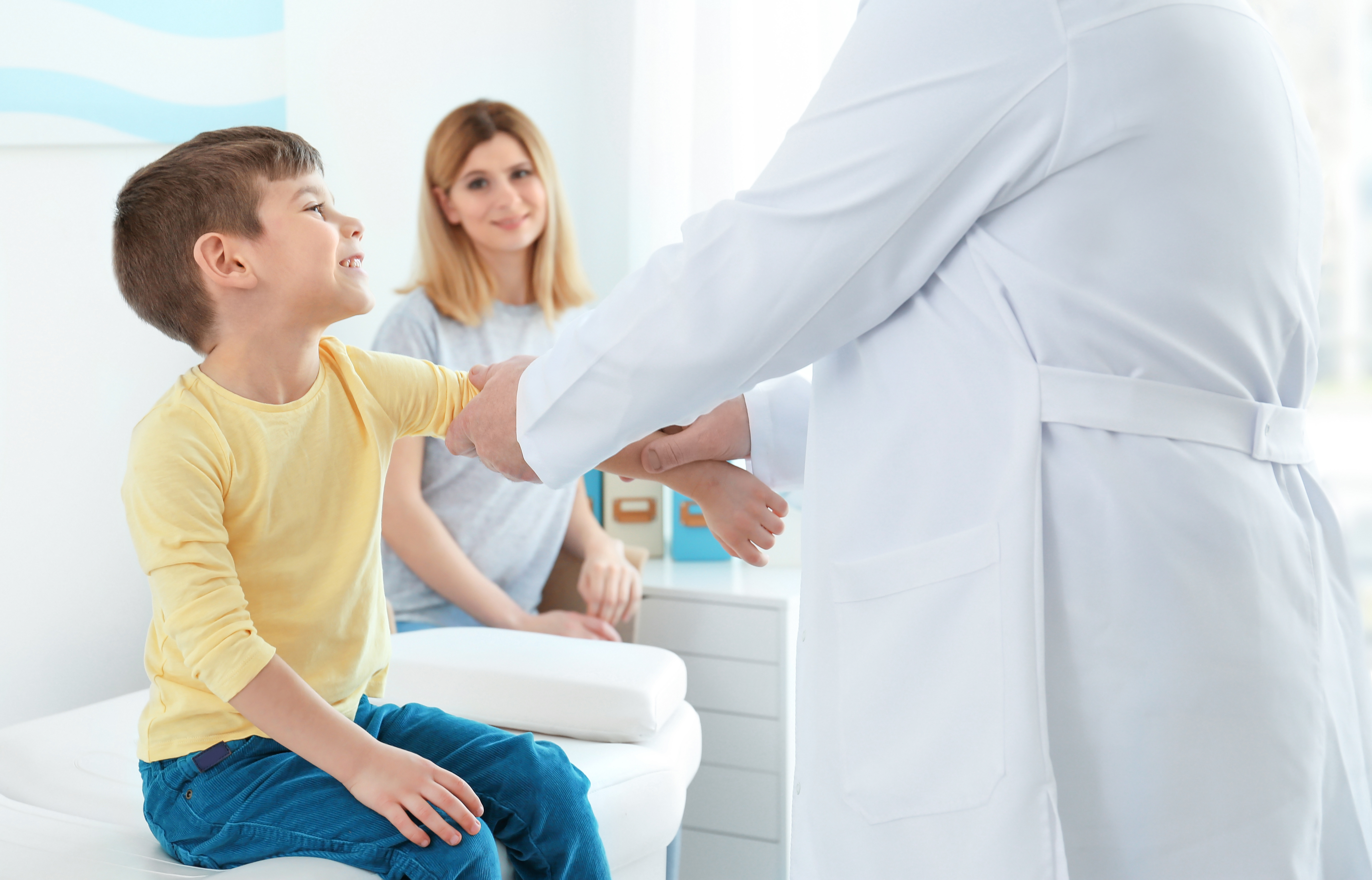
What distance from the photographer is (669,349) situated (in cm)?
83

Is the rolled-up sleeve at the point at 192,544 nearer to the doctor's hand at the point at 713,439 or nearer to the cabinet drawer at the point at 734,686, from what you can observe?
the doctor's hand at the point at 713,439

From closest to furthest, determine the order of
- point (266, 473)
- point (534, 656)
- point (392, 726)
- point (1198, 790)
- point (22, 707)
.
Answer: point (1198, 790) < point (266, 473) < point (392, 726) < point (534, 656) < point (22, 707)

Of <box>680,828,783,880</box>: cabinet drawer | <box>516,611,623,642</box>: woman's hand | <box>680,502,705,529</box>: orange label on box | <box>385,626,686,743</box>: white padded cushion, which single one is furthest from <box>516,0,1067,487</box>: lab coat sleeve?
<box>680,502,705,529</box>: orange label on box

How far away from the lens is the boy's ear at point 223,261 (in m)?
1.13

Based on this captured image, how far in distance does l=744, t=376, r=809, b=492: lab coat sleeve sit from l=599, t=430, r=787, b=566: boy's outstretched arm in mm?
28

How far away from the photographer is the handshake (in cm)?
115

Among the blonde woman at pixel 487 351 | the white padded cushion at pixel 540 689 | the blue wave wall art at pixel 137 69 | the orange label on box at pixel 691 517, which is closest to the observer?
the white padded cushion at pixel 540 689

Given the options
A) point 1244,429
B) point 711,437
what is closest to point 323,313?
point 711,437

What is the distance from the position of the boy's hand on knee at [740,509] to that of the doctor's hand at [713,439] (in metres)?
0.02

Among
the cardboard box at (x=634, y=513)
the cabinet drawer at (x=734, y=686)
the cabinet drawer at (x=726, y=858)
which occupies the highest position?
the cardboard box at (x=634, y=513)

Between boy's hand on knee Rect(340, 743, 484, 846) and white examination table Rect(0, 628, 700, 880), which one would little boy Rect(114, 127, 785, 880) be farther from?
white examination table Rect(0, 628, 700, 880)

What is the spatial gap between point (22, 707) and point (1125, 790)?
1.69m

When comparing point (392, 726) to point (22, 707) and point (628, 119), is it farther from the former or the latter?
point (628, 119)

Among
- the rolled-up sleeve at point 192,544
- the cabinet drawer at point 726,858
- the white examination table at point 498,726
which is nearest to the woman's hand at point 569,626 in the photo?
the white examination table at point 498,726
